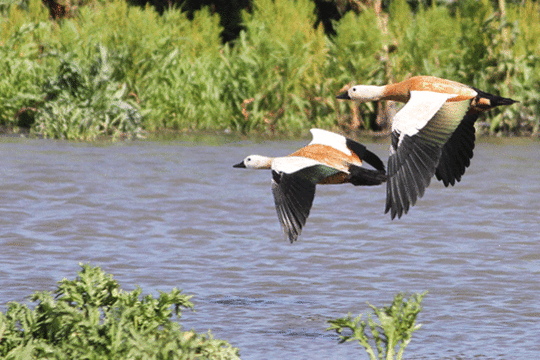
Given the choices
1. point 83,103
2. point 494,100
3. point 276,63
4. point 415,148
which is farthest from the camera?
point 276,63

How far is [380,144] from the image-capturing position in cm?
1608

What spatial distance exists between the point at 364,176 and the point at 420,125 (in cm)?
39

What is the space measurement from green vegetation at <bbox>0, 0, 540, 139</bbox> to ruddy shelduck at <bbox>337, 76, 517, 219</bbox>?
446 inches

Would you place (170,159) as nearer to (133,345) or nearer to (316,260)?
(316,260)

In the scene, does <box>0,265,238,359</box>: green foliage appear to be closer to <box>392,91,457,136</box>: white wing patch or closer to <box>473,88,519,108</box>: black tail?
<box>392,91,457,136</box>: white wing patch

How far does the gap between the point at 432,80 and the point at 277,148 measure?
1015 centimetres

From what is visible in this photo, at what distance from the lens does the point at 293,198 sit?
17.5 feet

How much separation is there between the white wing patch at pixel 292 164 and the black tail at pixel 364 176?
7.0 inches

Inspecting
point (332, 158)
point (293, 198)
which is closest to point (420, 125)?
point (332, 158)

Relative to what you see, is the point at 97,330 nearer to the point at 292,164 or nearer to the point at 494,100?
the point at 292,164

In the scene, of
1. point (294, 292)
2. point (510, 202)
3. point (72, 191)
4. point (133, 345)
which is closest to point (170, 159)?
point (72, 191)

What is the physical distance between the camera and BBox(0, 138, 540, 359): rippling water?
6.56 meters

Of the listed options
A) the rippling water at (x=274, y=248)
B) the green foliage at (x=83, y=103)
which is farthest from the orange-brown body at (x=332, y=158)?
the green foliage at (x=83, y=103)

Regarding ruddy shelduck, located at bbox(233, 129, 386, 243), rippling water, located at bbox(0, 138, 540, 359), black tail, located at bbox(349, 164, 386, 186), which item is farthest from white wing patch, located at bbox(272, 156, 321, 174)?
rippling water, located at bbox(0, 138, 540, 359)
